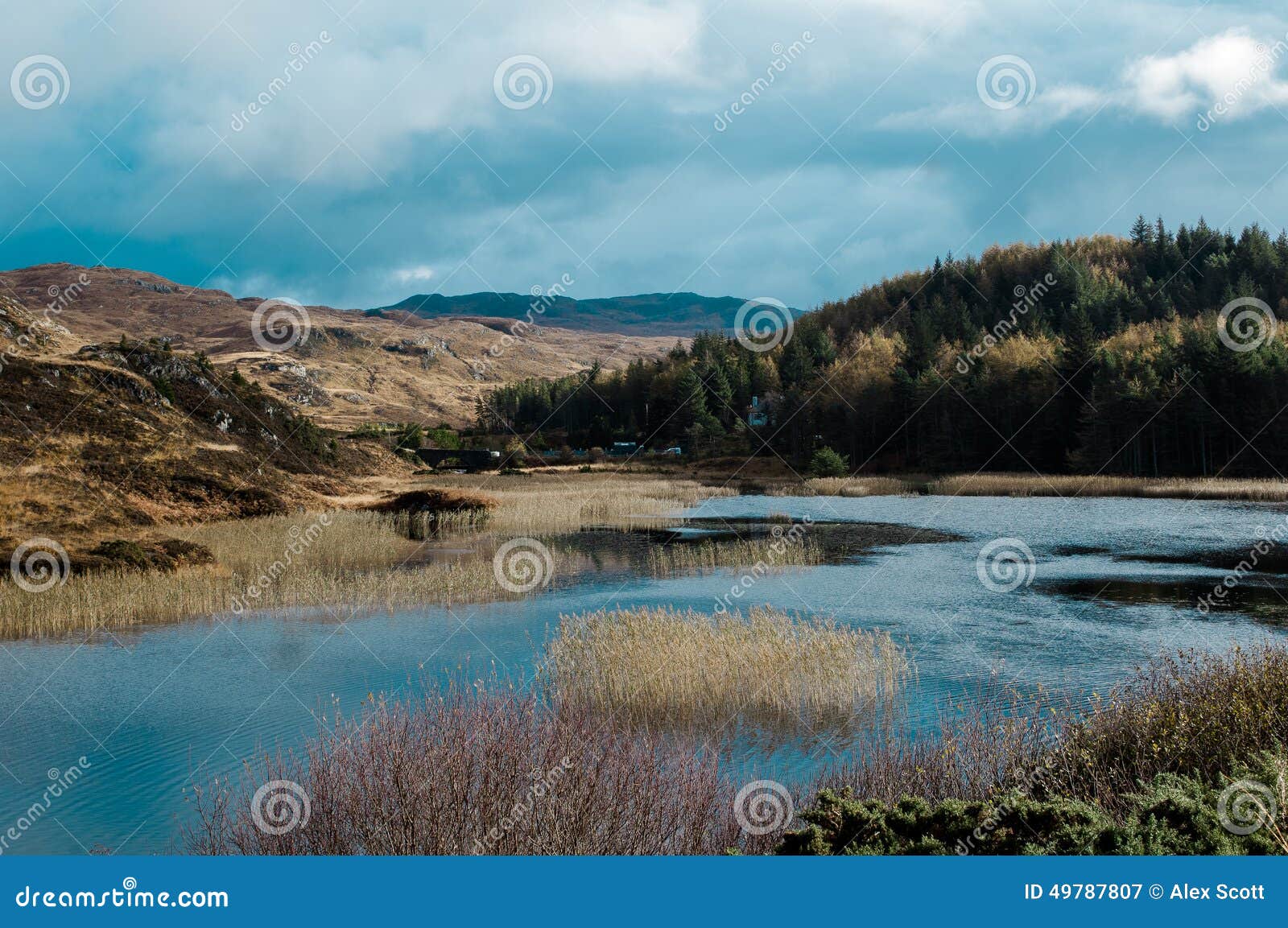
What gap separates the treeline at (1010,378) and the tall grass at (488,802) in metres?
65.2

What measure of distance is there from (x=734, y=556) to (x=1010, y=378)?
5811cm

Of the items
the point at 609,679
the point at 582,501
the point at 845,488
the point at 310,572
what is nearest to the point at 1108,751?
the point at 609,679

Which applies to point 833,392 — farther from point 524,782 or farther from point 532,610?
point 524,782

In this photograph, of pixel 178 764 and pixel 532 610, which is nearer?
pixel 178 764

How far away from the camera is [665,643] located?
14.8m

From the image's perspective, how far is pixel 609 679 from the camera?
46.9ft

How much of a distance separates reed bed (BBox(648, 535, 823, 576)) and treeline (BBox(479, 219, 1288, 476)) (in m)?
42.9

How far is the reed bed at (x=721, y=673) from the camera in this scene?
1354cm

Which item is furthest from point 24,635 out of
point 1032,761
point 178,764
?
point 1032,761

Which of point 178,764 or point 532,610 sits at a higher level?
point 532,610

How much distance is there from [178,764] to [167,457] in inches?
1338

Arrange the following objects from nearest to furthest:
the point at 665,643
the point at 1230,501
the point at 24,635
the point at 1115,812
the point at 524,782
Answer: the point at 1115,812, the point at 524,782, the point at 665,643, the point at 24,635, the point at 1230,501

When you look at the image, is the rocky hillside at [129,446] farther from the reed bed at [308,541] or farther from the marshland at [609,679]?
the marshland at [609,679]

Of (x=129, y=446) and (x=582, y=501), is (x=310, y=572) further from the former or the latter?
(x=582, y=501)
